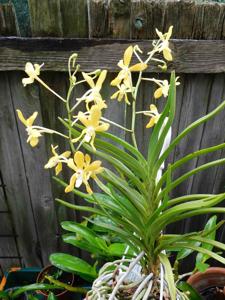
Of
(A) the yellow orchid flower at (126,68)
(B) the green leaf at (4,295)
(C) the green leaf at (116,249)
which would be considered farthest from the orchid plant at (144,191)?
(B) the green leaf at (4,295)

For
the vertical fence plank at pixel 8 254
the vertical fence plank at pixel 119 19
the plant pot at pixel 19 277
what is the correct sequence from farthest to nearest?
the vertical fence plank at pixel 8 254, the plant pot at pixel 19 277, the vertical fence plank at pixel 119 19

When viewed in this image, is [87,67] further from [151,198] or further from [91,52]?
[151,198]

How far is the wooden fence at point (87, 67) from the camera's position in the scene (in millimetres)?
1041

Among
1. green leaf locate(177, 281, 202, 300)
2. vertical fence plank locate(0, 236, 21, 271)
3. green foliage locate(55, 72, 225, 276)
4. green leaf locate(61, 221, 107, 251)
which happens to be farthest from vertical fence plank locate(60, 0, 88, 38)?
vertical fence plank locate(0, 236, 21, 271)

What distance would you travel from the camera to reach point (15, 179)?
4.50 ft

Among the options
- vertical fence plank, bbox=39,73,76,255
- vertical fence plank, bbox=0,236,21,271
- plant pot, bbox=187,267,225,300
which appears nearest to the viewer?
vertical fence plank, bbox=39,73,76,255

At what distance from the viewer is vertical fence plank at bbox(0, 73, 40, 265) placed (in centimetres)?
122

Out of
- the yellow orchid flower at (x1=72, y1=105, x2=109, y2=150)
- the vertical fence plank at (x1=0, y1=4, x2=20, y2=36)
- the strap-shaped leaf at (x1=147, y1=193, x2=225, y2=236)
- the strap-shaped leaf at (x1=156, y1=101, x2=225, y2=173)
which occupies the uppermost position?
the vertical fence plank at (x1=0, y1=4, x2=20, y2=36)

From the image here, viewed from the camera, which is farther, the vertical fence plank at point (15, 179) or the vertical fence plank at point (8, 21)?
the vertical fence plank at point (15, 179)

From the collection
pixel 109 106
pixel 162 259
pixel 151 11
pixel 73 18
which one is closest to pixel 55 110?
pixel 109 106

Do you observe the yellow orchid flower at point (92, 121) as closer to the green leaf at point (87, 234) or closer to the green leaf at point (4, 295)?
the green leaf at point (87, 234)

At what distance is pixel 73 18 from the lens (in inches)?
41.4

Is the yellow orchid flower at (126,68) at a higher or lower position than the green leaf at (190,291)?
higher

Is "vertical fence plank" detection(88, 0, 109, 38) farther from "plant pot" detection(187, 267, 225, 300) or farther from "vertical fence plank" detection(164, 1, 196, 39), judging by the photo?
"plant pot" detection(187, 267, 225, 300)
